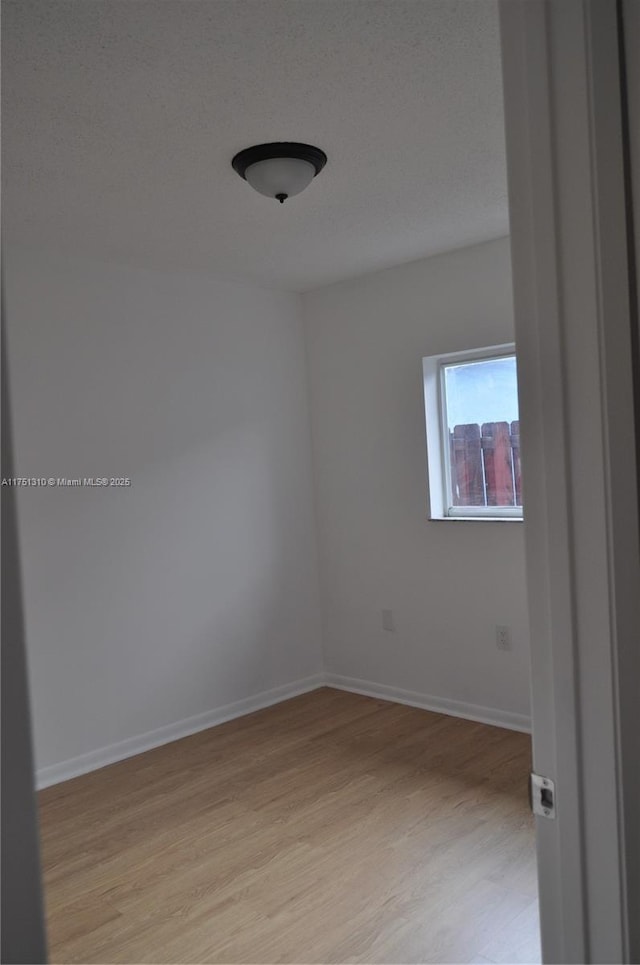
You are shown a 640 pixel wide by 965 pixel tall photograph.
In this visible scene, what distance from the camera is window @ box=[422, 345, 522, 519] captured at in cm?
381

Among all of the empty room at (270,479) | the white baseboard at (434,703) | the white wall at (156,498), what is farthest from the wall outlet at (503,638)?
the white wall at (156,498)

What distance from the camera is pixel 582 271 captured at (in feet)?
3.21

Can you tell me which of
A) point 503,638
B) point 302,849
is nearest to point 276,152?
point 302,849

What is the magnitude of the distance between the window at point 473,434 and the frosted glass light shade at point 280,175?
5.21 feet

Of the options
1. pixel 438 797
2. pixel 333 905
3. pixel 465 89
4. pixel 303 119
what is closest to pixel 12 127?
pixel 303 119

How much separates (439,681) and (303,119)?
9.73 feet

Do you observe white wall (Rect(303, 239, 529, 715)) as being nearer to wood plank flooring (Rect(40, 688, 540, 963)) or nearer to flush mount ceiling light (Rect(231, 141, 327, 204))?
wood plank flooring (Rect(40, 688, 540, 963))

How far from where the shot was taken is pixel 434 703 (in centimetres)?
409

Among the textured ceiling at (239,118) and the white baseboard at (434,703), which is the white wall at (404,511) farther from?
the textured ceiling at (239,118)

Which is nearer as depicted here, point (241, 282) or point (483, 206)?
point (483, 206)

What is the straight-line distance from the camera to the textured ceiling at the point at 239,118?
5.71 feet

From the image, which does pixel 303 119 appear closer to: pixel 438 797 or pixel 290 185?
pixel 290 185

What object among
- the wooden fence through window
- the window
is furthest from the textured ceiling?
the wooden fence through window

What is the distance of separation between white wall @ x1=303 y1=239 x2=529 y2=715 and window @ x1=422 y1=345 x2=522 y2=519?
0.29 ft
